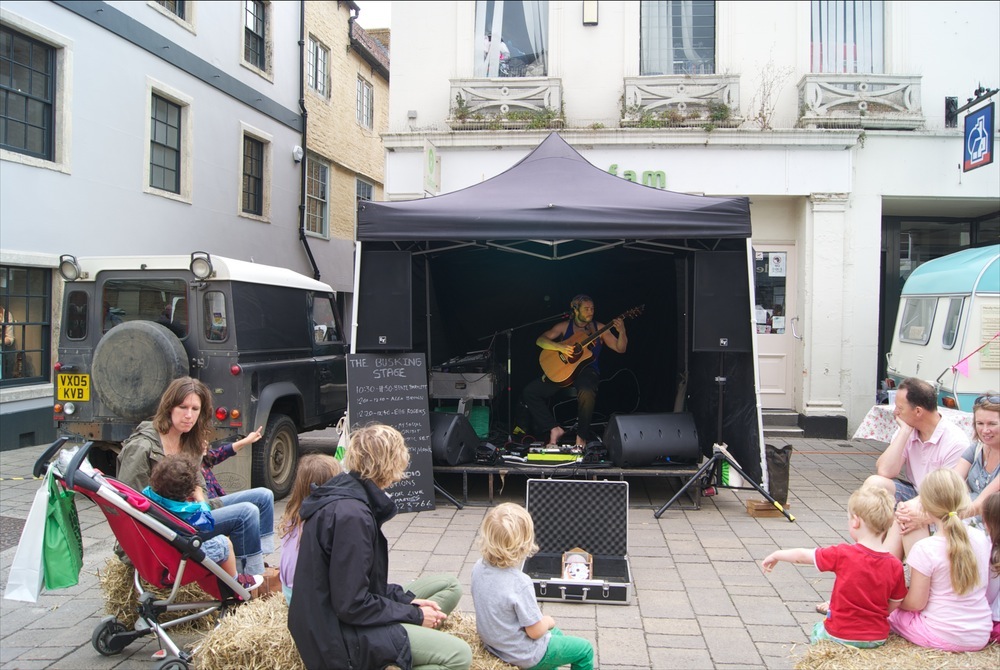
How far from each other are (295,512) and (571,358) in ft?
15.4

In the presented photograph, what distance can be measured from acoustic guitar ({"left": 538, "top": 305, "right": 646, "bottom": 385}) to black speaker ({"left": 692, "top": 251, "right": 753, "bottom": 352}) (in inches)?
59.2

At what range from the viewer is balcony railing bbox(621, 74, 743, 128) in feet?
33.8

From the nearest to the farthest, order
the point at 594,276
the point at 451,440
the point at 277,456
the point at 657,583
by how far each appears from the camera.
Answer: the point at 657,583 → the point at 451,440 → the point at 277,456 → the point at 594,276

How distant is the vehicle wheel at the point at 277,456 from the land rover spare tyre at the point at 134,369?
3.34 ft

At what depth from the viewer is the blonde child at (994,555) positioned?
3.35m

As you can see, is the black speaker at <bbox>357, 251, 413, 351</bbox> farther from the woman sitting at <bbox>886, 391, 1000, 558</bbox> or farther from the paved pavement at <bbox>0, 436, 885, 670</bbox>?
the woman sitting at <bbox>886, 391, 1000, 558</bbox>

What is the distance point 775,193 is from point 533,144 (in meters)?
3.42

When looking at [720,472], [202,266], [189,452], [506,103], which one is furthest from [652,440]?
[506,103]

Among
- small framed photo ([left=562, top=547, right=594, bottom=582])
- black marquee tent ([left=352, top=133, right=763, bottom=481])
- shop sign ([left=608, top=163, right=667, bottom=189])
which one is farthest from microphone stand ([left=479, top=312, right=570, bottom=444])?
small framed photo ([left=562, top=547, right=594, bottom=582])

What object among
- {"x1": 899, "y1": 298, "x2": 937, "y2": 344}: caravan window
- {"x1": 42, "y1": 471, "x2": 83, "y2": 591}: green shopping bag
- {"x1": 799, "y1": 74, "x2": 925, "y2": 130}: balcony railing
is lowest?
{"x1": 42, "y1": 471, "x2": 83, "y2": 591}: green shopping bag

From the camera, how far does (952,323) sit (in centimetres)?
782

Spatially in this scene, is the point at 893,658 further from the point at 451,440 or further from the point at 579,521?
the point at 451,440

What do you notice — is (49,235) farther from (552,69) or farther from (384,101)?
(384,101)

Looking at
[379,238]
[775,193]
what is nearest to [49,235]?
[379,238]
